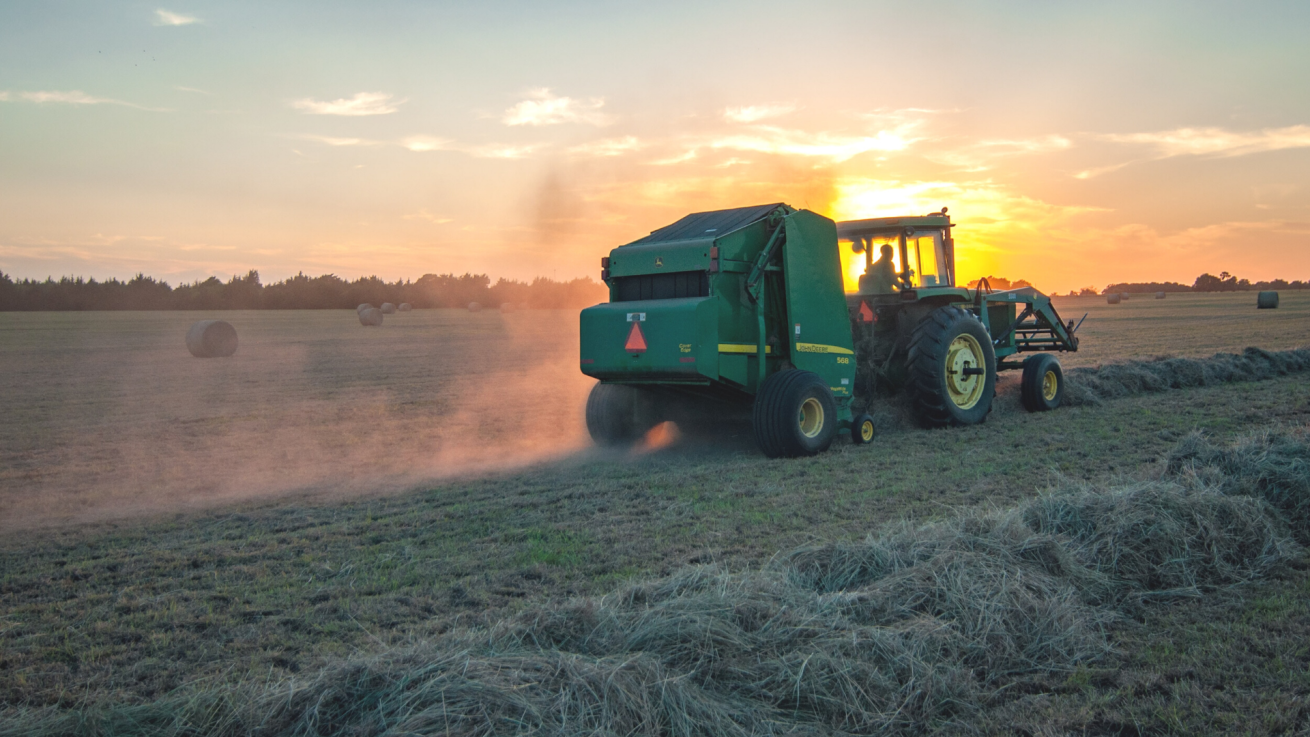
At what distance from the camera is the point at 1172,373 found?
47.3 feet

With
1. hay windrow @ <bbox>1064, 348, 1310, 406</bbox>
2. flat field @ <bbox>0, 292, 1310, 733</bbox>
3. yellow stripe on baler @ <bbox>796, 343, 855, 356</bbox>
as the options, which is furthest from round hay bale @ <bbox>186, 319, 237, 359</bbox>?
hay windrow @ <bbox>1064, 348, 1310, 406</bbox>

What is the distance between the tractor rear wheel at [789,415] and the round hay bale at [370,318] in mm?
33363

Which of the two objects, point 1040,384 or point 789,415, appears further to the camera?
point 1040,384

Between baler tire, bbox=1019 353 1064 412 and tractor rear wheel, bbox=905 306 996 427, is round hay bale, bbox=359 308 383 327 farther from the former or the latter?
tractor rear wheel, bbox=905 306 996 427

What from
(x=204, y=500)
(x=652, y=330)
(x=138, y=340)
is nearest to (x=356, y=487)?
(x=204, y=500)

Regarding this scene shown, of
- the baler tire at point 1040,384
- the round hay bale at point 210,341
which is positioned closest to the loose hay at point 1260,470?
the baler tire at point 1040,384

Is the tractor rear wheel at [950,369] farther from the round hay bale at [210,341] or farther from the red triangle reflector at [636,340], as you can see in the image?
the round hay bale at [210,341]

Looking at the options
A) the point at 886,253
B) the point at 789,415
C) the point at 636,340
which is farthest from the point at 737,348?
the point at 886,253

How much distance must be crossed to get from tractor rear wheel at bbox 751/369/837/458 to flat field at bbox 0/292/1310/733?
27cm

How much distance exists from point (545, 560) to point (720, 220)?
5099mm

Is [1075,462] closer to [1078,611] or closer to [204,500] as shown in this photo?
[1078,611]

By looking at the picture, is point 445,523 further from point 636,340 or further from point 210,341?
point 210,341

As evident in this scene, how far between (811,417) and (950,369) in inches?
98.7

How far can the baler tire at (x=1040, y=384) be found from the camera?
1230 centimetres
